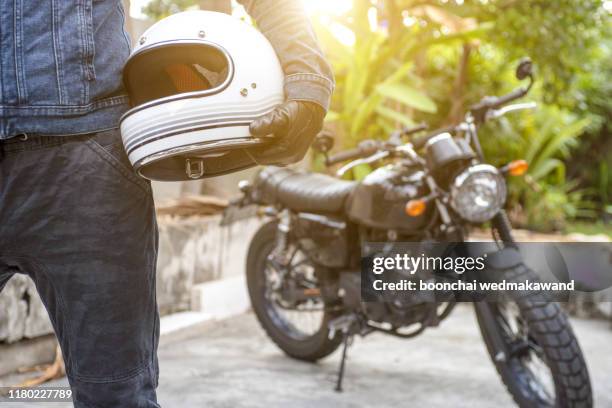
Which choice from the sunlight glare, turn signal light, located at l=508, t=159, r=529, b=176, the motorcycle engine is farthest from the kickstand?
the sunlight glare

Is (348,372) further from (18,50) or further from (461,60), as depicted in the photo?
(461,60)

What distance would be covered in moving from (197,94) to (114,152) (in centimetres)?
20

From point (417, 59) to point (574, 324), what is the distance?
3094 millimetres

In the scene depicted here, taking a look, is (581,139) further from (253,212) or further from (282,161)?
(282,161)

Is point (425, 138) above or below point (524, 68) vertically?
below

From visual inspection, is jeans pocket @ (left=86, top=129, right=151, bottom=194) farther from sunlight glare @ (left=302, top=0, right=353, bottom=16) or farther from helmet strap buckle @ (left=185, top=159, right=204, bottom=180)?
sunlight glare @ (left=302, top=0, right=353, bottom=16)

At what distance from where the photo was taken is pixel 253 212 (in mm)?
5582

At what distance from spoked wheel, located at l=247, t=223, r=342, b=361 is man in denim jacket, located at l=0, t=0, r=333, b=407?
7.76 feet

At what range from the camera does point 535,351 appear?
9.94 ft

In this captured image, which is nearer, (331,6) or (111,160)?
(111,160)

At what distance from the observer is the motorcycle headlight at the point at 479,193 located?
2.98 metres

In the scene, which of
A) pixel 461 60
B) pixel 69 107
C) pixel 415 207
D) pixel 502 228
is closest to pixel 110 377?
pixel 69 107

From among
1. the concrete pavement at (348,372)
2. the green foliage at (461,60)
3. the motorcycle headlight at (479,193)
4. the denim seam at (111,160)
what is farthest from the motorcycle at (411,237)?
the green foliage at (461,60)

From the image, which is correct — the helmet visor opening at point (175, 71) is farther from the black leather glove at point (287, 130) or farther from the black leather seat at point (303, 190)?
the black leather seat at point (303, 190)
